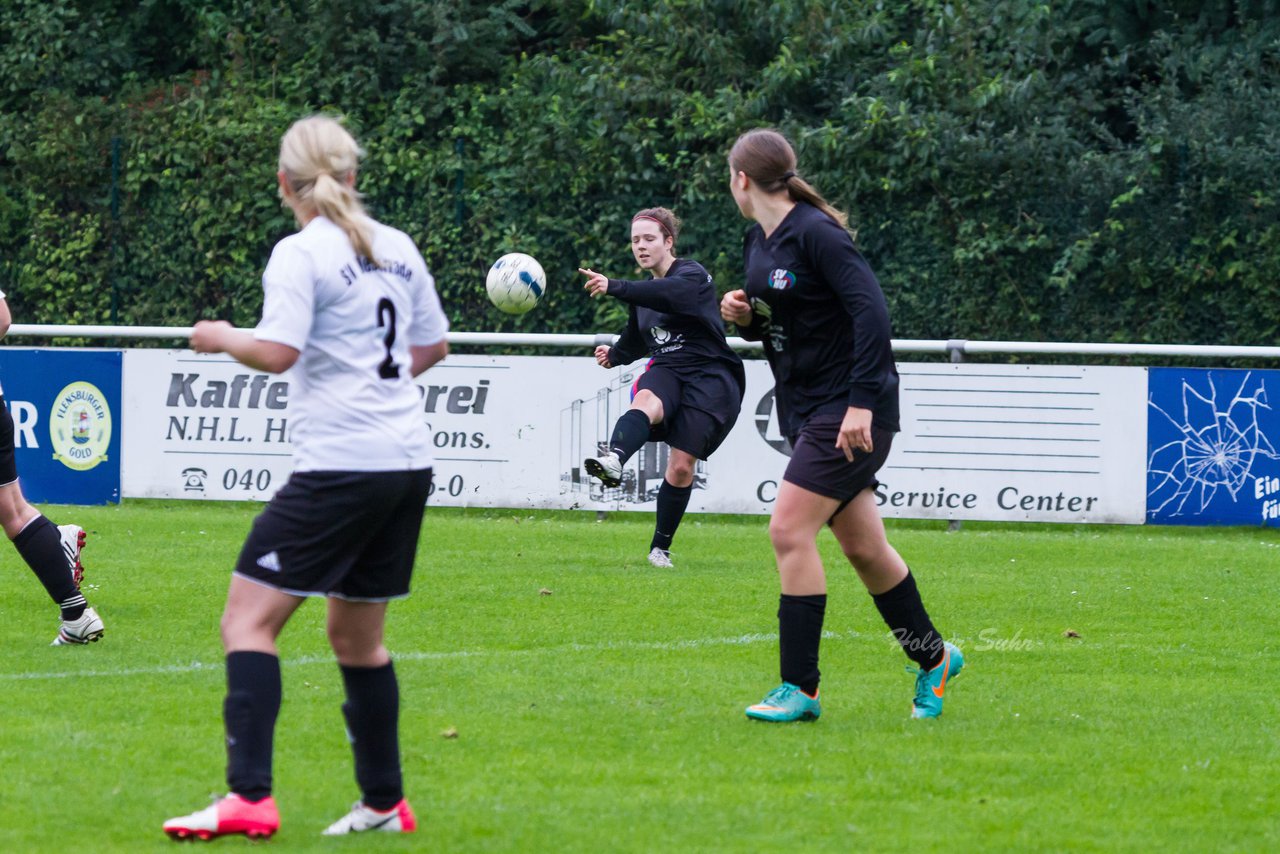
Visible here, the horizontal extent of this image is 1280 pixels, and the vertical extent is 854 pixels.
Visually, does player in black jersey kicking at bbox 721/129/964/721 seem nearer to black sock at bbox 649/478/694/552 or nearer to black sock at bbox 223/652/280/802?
black sock at bbox 223/652/280/802

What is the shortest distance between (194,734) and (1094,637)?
4.28m

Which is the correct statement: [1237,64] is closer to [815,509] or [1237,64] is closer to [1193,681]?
[1193,681]

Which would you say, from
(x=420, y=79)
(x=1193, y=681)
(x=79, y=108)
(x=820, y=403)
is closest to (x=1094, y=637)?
(x=1193, y=681)

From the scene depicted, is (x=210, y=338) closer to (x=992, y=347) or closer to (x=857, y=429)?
(x=857, y=429)

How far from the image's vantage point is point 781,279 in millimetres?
5918

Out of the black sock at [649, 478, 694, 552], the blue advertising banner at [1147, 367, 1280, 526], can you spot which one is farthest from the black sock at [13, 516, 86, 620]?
the blue advertising banner at [1147, 367, 1280, 526]

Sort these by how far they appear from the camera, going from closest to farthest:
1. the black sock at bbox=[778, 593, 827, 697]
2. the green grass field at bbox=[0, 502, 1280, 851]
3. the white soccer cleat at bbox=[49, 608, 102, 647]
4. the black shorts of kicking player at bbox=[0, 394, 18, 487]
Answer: the green grass field at bbox=[0, 502, 1280, 851] < the black sock at bbox=[778, 593, 827, 697] < the black shorts of kicking player at bbox=[0, 394, 18, 487] < the white soccer cleat at bbox=[49, 608, 102, 647]

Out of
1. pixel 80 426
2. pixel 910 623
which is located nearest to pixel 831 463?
pixel 910 623

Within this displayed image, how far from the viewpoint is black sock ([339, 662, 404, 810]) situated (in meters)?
4.44

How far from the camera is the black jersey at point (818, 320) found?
5758 mm

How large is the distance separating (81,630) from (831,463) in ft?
11.1

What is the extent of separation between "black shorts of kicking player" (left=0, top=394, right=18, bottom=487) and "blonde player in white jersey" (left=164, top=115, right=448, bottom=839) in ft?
10.1

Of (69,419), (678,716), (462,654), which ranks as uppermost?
(678,716)

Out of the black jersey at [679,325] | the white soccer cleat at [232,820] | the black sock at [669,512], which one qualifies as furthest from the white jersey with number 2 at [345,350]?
the black sock at [669,512]
